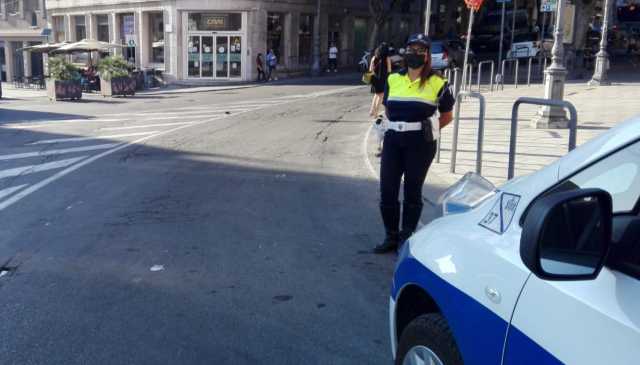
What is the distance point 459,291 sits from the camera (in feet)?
9.29

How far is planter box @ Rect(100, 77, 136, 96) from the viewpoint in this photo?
28.5m

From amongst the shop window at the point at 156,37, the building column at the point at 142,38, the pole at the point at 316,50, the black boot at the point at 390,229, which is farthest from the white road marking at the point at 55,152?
the pole at the point at 316,50

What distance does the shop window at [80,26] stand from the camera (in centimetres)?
4725

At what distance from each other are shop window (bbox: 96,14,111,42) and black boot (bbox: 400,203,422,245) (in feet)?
136

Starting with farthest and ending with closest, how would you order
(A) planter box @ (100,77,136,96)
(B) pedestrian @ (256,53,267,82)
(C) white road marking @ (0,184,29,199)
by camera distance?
(B) pedestrian @ (256,53,267,82)
(A) planter box @ (100,77,136,96)
(C) white road marking @ (0,184,29,199)

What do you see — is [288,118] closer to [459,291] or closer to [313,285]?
[313,285]

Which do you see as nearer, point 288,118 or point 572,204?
point 572,204

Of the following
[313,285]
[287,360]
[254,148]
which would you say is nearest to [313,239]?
[313,285]

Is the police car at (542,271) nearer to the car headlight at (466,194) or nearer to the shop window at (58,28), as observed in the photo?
the car headlight at (466,194)

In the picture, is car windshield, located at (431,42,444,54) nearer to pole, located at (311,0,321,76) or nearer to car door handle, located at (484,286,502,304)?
pole, located at (311,0,321,76)

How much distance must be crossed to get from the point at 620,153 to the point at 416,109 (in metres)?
3.98

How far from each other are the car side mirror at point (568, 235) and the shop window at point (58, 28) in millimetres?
52795

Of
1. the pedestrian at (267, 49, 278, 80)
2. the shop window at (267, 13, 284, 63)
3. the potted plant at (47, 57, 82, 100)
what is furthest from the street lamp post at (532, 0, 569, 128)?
the shop window at (267, 13, 284, 63)

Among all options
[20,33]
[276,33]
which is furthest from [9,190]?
[20,33]
